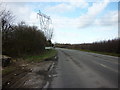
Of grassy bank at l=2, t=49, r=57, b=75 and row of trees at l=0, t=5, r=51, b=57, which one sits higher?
row of trees at l=0, t=5, r=51, b=57

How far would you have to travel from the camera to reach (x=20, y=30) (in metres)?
28.1

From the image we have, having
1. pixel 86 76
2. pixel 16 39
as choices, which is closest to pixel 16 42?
pixel 16 39

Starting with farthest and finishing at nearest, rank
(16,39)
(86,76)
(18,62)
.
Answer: (16,39)
(18,62)
(86,76)

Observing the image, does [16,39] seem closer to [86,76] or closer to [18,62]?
[18,62]

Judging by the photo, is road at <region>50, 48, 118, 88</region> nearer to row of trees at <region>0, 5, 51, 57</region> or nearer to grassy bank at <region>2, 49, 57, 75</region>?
grassy bank at <region>2, 49, 57, 75</region>

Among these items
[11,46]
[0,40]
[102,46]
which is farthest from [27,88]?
[102,46]

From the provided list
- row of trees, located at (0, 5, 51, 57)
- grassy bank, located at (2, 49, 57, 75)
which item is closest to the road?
grassy bank, located at (2, 49, 57, 75)

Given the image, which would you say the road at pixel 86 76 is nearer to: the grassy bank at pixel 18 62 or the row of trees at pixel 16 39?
the grassy bank at pixel 18 62

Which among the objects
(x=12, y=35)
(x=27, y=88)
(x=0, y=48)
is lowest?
(x=27, y=88)

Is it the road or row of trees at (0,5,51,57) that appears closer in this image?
the road

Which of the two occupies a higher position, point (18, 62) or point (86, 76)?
point (18, 62)

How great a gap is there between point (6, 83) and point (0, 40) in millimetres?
10154

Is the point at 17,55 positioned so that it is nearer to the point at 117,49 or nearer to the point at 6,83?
the point at 6,83

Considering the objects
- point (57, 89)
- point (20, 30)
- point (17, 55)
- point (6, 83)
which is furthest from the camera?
point (20, 30)
